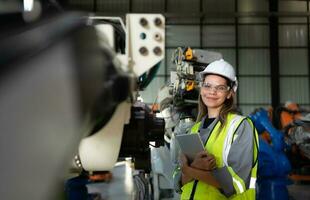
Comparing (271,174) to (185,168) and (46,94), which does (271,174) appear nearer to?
(185,168)

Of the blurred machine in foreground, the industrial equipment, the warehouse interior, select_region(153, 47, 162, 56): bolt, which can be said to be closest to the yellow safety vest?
the warehouse interior

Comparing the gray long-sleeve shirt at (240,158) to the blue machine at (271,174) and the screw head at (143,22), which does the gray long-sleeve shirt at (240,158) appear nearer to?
the screw head at (143,22)

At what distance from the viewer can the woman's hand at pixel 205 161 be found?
192 centimetres

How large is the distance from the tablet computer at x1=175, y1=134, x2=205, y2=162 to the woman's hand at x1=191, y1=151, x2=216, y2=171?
1.0 inches

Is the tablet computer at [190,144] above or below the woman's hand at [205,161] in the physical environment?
above

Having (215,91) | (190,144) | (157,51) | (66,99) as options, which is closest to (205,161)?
(190,144)

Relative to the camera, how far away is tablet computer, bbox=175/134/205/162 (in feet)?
6.23

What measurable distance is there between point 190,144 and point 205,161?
0.37ft

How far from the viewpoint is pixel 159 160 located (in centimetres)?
414

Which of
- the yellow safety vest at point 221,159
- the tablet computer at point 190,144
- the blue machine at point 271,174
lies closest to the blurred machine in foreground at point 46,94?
the tablet computer at point 190,144

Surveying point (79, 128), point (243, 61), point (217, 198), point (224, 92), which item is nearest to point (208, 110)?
point (224, 92)

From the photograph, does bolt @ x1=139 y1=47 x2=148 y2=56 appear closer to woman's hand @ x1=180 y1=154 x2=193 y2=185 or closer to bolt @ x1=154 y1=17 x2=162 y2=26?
bolt @ x1=154 y1=17 x2=162 y2=26

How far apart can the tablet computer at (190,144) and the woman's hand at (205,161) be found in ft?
0.08

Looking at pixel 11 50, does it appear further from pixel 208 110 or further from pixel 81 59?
pixel 208 110
